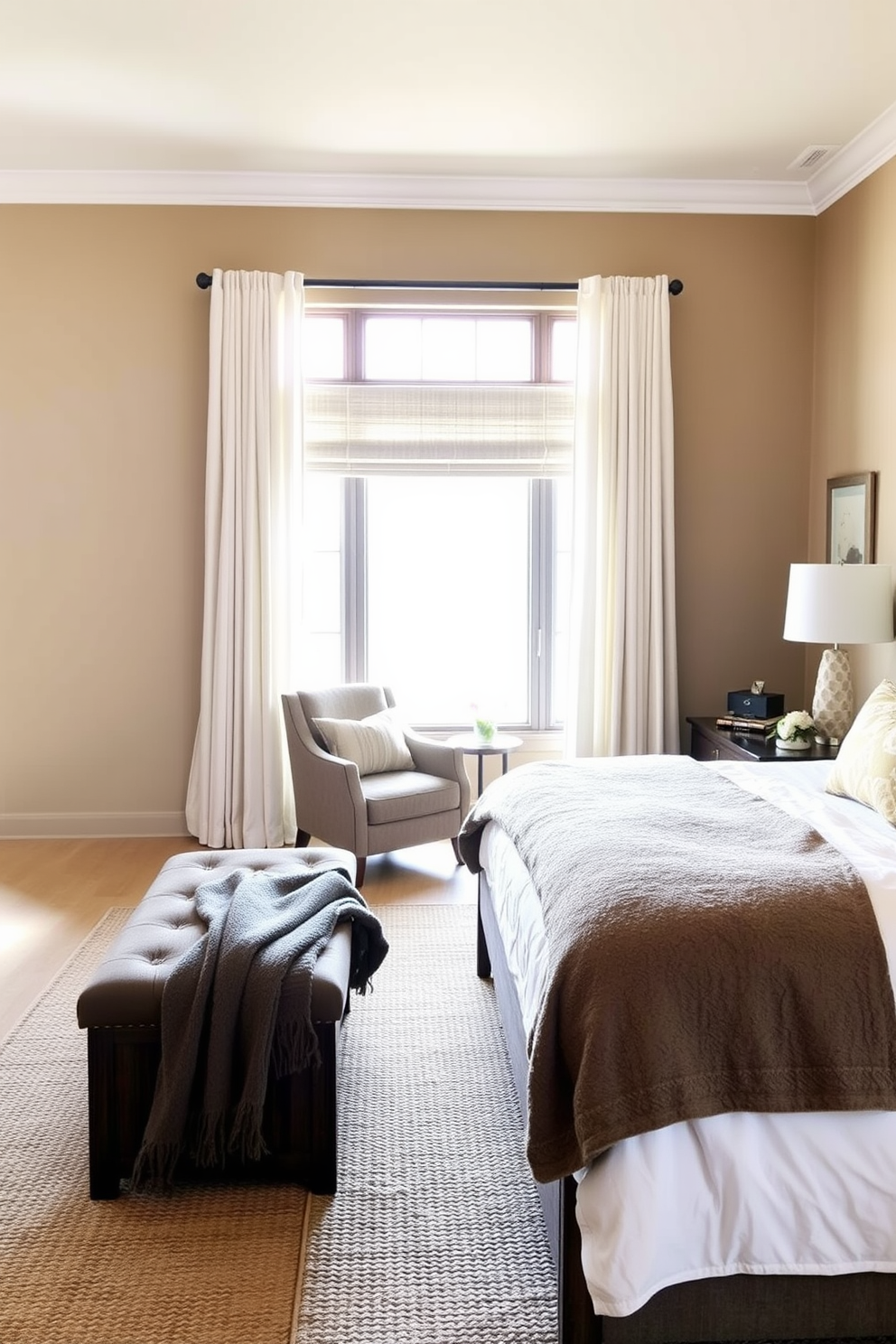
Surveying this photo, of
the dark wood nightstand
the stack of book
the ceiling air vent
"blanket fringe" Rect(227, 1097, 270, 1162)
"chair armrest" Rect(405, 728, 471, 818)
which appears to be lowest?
"blanket fringe" Rect(227, 1097, 270, 1162)

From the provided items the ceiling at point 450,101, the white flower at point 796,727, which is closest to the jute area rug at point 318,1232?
the white flower at point 796,727

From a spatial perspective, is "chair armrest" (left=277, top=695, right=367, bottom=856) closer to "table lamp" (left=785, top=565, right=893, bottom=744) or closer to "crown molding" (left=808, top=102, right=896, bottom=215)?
"table lamp" (left=785, top=565, right=893, bottom=744)

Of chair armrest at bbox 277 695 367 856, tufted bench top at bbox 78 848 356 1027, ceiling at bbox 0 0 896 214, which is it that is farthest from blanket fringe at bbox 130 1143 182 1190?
ceiling at bbox 0 0 896 214

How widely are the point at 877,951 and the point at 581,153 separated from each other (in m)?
4.09

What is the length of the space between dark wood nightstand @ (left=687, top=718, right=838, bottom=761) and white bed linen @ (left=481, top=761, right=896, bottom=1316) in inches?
97.5

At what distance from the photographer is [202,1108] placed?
2422 mm

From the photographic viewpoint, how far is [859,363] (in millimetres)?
4879

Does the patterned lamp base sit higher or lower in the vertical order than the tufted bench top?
higher

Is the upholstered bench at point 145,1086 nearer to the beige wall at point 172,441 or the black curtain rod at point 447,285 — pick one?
the beige wall at point 172,441

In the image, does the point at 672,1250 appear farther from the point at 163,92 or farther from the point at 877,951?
the point at 163,92

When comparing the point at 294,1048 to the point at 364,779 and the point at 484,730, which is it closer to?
the point at 364,779

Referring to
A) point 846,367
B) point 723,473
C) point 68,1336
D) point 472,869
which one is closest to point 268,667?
point 472,869

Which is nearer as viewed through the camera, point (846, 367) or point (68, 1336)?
point (68, 1336)

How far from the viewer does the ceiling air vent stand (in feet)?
15.6
